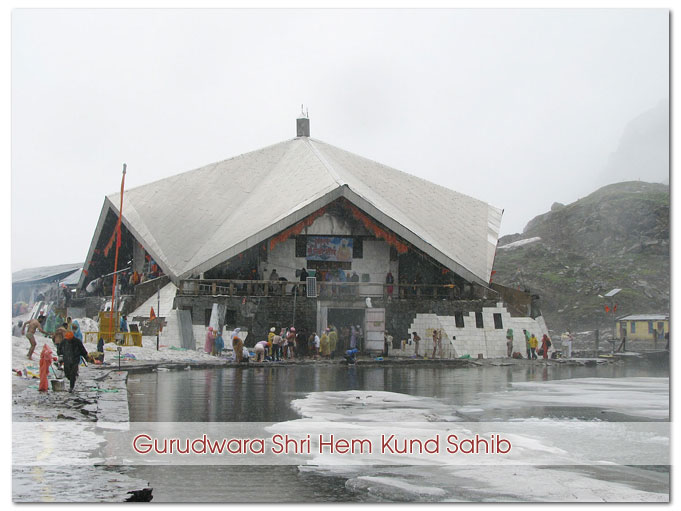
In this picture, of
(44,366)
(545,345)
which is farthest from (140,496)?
(545,345)

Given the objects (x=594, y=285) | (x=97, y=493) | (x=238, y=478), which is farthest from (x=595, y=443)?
(x=97, y=493)

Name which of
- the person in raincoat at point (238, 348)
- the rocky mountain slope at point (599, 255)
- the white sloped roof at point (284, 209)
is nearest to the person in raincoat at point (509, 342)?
the rocky mountain slope at point (599, 255)

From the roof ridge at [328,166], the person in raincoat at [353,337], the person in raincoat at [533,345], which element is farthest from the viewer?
the roof ridge at [328,166]

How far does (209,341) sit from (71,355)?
4935mm

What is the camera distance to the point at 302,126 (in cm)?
1477

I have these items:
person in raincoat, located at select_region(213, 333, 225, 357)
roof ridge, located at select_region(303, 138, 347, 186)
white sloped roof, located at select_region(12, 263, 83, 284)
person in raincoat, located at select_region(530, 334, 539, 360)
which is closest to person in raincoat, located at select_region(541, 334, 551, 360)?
person in raincoat, located at select_region(530, 334, 539, 360)

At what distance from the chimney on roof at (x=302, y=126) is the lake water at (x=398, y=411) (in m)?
4.17

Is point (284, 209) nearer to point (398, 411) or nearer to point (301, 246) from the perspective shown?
point (301, 246)

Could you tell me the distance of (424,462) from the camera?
388 inches

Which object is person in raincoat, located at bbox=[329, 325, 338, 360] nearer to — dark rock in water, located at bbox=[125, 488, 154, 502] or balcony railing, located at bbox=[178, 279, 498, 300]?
balcony railing, located at bbox=[178, 279, 498, 300]

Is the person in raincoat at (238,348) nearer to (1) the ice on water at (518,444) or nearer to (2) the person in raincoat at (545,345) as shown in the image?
(1) the ice on water at (518,444)

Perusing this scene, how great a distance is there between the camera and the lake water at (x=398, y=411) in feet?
30.9

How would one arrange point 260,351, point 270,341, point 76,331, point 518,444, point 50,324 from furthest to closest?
1. point 270,341
2. point 260,351
3. point 76,331
4. point 50,324
5. point 518,444

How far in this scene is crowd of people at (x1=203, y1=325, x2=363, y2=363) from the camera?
15961 millimetres
